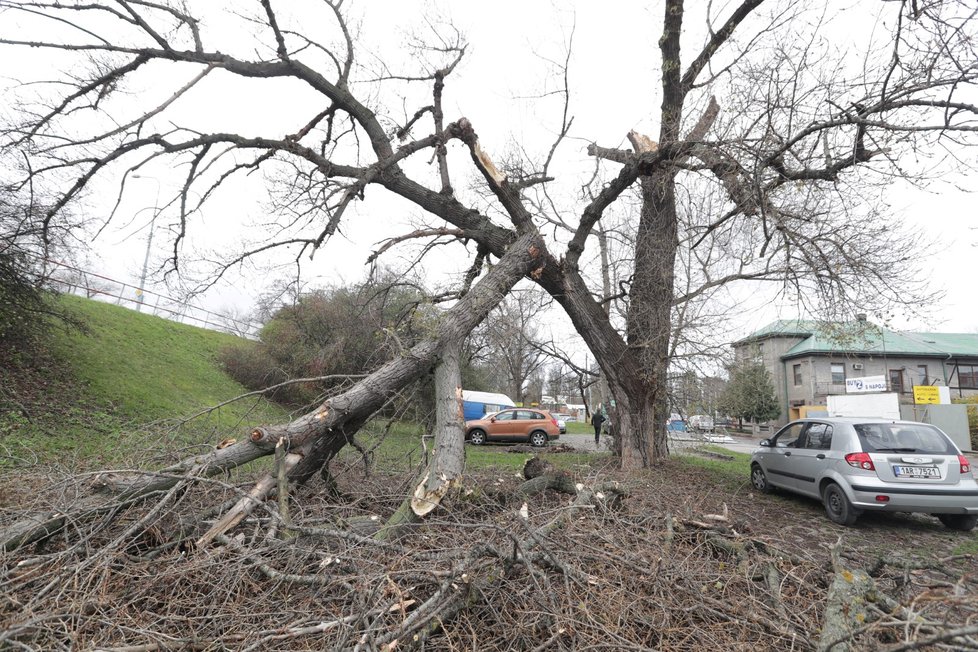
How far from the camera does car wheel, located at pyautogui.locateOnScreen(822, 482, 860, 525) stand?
20.3 feet

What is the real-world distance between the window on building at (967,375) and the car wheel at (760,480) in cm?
3309

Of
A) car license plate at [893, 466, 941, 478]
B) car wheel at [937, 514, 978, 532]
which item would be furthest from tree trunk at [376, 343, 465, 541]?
car wheel at [937, 514, 978, 532]

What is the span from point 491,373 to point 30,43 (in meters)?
20.0

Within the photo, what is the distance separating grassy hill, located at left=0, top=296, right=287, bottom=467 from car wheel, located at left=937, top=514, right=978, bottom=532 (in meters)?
8.50

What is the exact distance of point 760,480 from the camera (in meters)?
8.54

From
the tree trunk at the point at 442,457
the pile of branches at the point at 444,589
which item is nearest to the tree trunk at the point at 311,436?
the pile of branches at the point at 444,589

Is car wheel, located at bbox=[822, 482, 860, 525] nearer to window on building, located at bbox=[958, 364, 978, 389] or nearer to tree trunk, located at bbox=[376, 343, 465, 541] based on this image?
tree trunk, located at bbox=[376, 343, 465, 541]

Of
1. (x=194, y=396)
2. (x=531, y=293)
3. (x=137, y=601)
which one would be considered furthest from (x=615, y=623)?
(x=194, y=396)

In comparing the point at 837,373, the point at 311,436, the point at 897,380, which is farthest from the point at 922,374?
the point at 311,436

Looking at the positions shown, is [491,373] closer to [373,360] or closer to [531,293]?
[531,293]

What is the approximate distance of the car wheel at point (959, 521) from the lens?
6.29 m

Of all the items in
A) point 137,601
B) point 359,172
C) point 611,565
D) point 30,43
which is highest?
point 30,43

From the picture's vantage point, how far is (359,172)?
8039 mm

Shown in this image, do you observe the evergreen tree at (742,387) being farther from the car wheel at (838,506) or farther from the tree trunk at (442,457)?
the tree trunk at (442,457)
